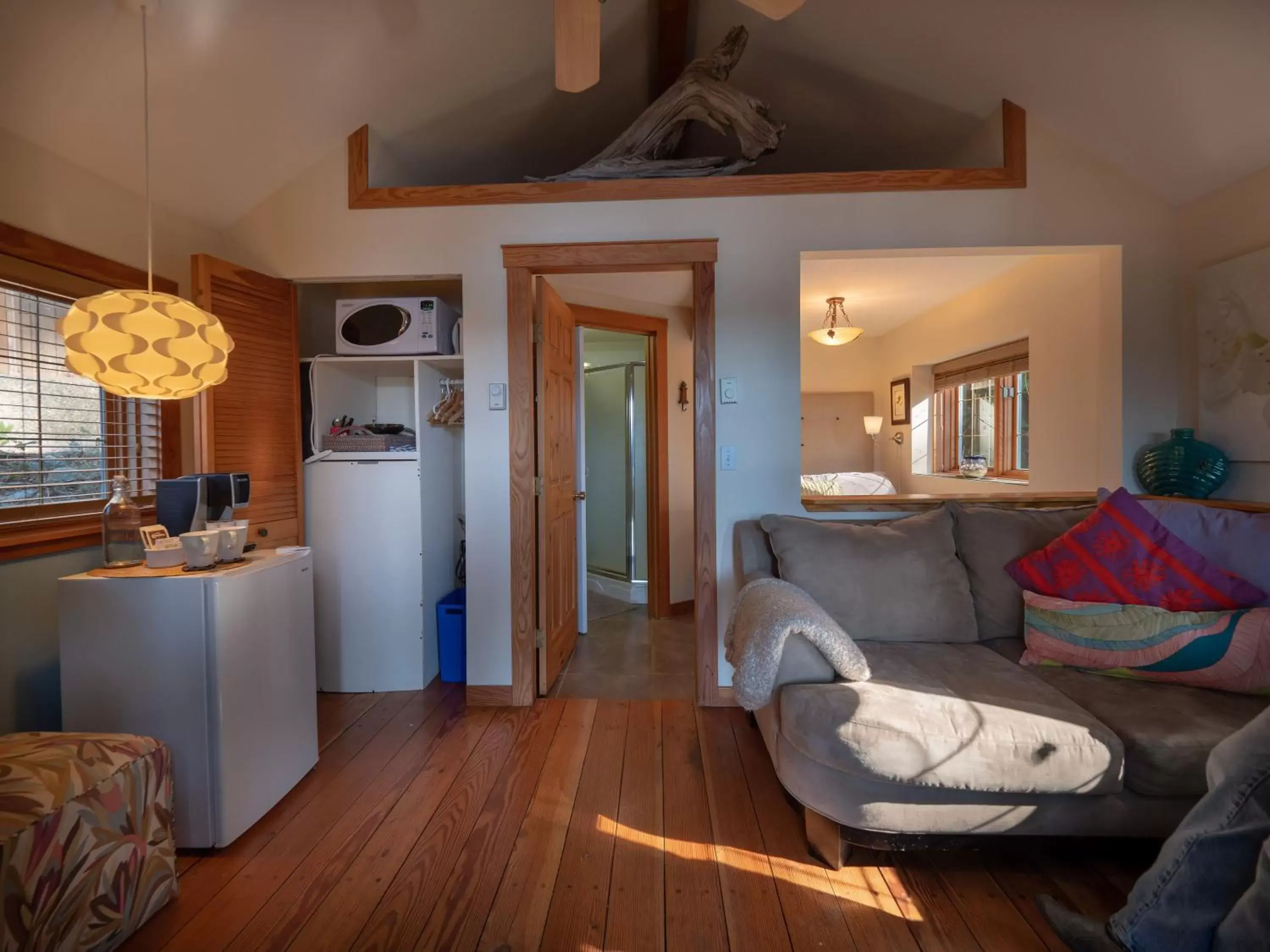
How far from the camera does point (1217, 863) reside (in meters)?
1.00

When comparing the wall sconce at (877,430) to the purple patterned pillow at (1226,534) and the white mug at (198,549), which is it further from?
the white mug at (198,549)

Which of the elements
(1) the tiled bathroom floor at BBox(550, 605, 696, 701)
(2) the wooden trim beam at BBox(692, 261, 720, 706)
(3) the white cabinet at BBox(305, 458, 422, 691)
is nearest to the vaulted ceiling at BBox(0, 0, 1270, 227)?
(2) the wooden trim beam at BBox(692, 261, 720, 706)

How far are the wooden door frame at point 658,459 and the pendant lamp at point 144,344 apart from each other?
242cm

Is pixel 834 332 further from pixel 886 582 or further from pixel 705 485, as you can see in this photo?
pixel 886 582

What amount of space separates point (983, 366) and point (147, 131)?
4.81m

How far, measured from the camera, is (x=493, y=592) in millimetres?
2580

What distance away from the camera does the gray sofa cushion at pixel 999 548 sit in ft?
6.86

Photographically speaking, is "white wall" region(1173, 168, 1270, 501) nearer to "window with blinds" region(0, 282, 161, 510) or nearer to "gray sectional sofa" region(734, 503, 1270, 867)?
"gray sectional sofa" region(734, 503, 1270, 867)

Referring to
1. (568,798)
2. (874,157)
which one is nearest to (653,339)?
(874,157)

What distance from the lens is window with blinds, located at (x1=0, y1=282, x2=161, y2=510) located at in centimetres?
174

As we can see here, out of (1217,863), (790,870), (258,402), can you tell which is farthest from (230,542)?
(1217,863)

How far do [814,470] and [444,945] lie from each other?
5.68 meters

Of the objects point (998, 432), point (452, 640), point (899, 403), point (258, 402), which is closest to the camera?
point (258, 402)

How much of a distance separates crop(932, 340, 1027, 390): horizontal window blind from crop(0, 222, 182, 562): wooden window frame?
4624 mm
